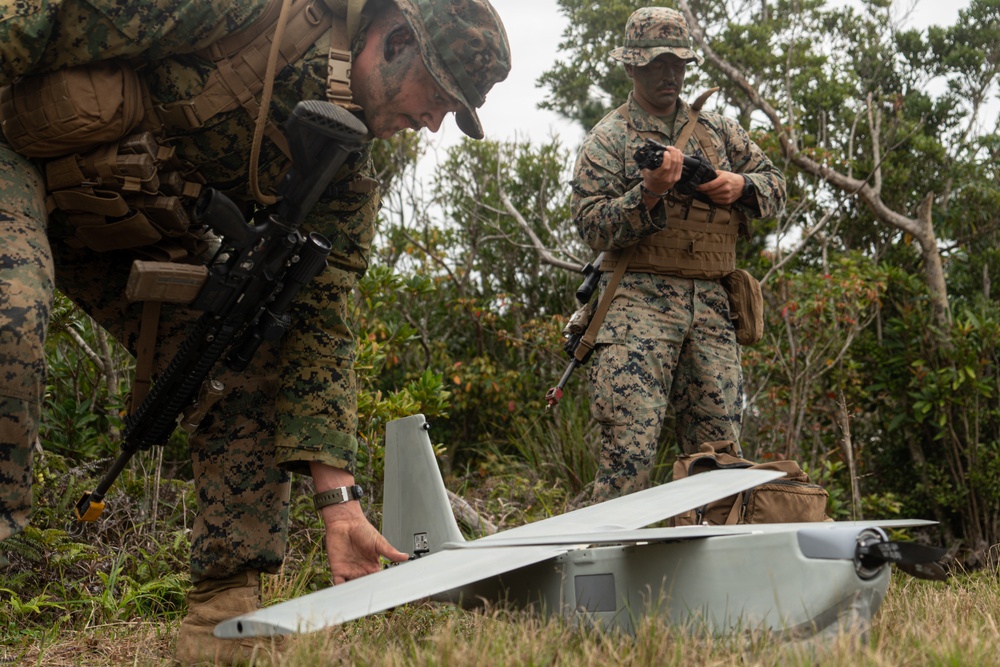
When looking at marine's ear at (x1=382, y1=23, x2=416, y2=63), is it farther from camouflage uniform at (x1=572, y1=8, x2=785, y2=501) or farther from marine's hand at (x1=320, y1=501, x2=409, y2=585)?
camouflage uniform at (x1=572, y1=8, x2=785, y2=501)

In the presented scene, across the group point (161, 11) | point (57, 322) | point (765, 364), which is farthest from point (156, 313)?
point (765, 364)

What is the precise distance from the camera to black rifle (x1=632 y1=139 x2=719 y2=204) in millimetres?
3836

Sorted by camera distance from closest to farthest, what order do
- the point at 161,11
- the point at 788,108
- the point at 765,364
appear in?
1. the point at 161,11
2. the point at 765,364
3. the point at 788,108

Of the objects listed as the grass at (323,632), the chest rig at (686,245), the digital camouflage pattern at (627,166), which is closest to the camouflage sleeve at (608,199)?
the digital camouflage pattern at (627,166)

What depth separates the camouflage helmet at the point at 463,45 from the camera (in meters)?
2.66

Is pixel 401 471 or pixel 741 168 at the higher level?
pixel 741 168

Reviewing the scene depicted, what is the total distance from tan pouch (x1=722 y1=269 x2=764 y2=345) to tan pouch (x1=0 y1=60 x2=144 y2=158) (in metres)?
2.65

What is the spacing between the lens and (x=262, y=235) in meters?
2.66

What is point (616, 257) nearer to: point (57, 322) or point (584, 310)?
point (584, 310)

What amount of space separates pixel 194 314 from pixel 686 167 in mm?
2042

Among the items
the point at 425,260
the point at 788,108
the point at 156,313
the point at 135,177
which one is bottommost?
the point at 156,313

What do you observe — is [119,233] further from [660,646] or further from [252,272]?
[660,646]

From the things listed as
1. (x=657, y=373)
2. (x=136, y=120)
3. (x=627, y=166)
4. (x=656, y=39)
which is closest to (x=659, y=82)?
Result: (x=656, y=39)

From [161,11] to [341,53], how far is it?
1.52ft
